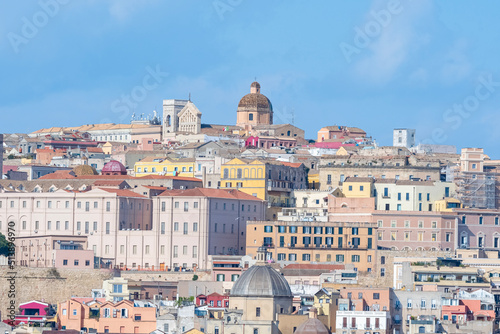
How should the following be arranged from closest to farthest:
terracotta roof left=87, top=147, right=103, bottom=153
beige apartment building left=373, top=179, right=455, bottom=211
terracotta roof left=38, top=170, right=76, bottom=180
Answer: beige apartment building left=373, top=179, right=455, bottom=211, terracotta roof left=38, top=170, right=76, bottom=180, terracotta roof left=87, top=147, right=103, bottom=153

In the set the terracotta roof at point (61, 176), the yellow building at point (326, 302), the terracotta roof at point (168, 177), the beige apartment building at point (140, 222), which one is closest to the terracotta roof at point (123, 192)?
the beige apartment building at point (140, 222)

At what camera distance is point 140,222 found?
350ft

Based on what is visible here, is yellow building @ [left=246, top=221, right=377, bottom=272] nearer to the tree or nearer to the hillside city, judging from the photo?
the hillside city

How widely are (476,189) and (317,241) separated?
1407 cm

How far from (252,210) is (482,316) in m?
24.5

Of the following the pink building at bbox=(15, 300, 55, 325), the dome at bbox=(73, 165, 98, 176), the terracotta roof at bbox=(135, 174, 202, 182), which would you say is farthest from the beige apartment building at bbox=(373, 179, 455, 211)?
the dome at bbox=(73, 165, 98, 176)

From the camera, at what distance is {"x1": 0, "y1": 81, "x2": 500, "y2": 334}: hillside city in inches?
3408

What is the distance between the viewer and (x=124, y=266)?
336 ft

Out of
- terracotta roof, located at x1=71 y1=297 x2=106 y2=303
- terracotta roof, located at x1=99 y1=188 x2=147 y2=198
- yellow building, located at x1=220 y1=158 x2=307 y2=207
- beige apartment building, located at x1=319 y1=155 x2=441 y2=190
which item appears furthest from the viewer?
beige apartment building, located at x1=319 y1=155 x2=441 y2=190

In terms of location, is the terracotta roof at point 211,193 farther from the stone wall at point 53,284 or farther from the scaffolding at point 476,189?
the scaffolding at point 476,189

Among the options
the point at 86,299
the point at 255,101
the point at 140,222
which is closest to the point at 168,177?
the point at 140,222

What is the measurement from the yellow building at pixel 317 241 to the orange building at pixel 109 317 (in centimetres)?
1444

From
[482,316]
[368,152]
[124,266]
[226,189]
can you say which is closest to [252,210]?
[226,189]

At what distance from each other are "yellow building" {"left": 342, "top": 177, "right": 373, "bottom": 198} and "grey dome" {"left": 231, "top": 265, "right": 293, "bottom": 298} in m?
19.8
